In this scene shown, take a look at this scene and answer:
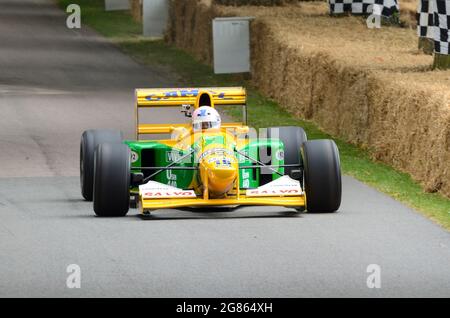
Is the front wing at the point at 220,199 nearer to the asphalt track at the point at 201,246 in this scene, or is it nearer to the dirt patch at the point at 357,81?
the asphalt track at the point at 201,246

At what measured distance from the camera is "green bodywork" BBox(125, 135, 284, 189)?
44.1ft

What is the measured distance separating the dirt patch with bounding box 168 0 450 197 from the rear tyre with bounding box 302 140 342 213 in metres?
1.97

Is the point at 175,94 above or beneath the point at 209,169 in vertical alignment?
above

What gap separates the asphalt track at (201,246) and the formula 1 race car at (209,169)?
0.19 m

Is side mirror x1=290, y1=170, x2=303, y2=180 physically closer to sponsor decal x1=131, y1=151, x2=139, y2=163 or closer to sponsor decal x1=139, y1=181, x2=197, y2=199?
sponsor decal x1=139, y1=181, x2=197, y2=199

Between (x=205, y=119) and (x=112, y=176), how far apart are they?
117 centimetres

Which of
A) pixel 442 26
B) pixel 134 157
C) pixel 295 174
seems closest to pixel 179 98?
pixel 134 157

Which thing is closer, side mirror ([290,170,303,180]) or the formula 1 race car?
the formula 1 race car

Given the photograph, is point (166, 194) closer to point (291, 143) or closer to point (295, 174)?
point (295, 174)

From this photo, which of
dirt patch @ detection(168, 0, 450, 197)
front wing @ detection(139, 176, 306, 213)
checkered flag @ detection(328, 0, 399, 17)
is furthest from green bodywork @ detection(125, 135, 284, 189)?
checkered flag @ detection(328, 0, 399, 17)

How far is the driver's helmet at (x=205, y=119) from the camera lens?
1319 centimetres

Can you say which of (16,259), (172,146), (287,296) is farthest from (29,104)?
(287,296)

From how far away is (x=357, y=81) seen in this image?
18.6 meters
